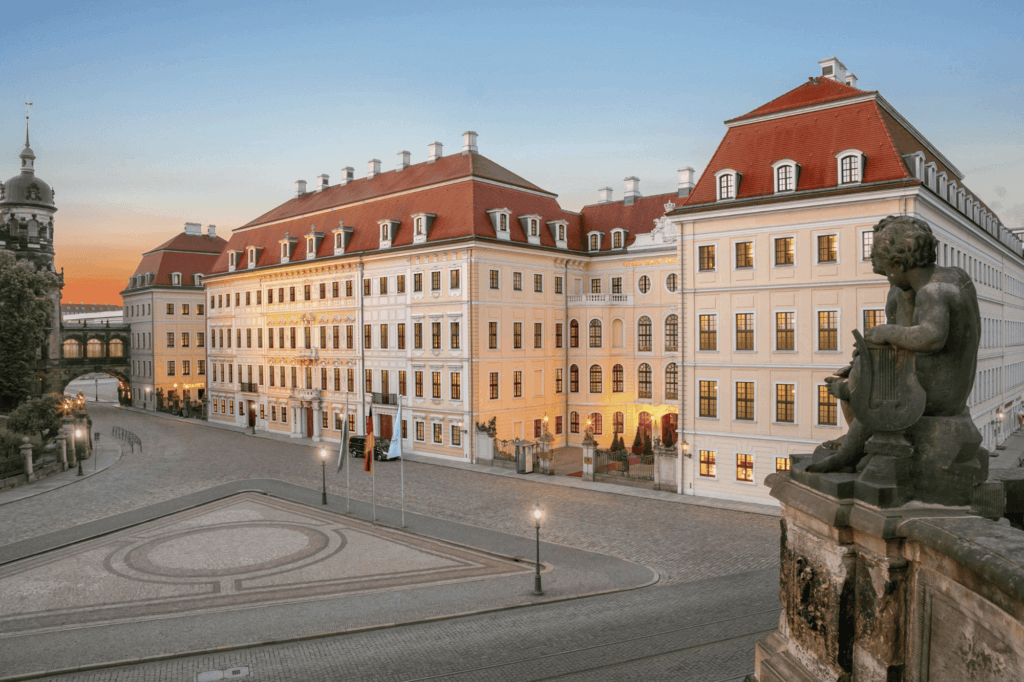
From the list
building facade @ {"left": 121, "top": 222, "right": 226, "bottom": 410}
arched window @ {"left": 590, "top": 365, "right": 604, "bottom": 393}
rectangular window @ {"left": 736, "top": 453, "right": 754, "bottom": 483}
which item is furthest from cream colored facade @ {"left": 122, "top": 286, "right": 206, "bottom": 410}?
rectangular window @ {"left": 736, "top": 453, "right": 754, "bottom": 483}

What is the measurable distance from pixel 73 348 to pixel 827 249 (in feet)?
268

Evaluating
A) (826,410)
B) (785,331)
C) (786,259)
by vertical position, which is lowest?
(826,410)

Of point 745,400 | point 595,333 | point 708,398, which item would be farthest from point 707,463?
point 595,333

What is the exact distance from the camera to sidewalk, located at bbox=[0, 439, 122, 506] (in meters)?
32.9

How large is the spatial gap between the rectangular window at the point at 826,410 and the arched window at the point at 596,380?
65.3 ft

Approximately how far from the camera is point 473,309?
137 ft

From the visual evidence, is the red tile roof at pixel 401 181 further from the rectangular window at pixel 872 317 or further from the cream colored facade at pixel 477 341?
the rectangular window at pixel 872 317

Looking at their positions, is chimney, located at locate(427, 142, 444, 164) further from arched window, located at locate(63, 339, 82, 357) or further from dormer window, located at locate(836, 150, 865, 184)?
arched window, located at locate(63, 339, 82, 357)

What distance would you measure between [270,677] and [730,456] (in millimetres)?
22311

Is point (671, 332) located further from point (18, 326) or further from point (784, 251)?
point (18, 326)

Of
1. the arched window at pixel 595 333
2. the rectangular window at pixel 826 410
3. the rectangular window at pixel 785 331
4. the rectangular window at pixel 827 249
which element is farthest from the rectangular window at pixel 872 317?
the arched window at pixel 595 333

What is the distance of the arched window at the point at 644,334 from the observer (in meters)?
46.8

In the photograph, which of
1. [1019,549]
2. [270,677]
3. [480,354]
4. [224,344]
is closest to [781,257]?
[480,354]

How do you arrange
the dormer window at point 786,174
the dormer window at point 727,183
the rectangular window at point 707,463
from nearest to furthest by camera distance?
the dormer window at point 786,174 → the dormer window at point 727,183 → the rectangular window at point 707,463
